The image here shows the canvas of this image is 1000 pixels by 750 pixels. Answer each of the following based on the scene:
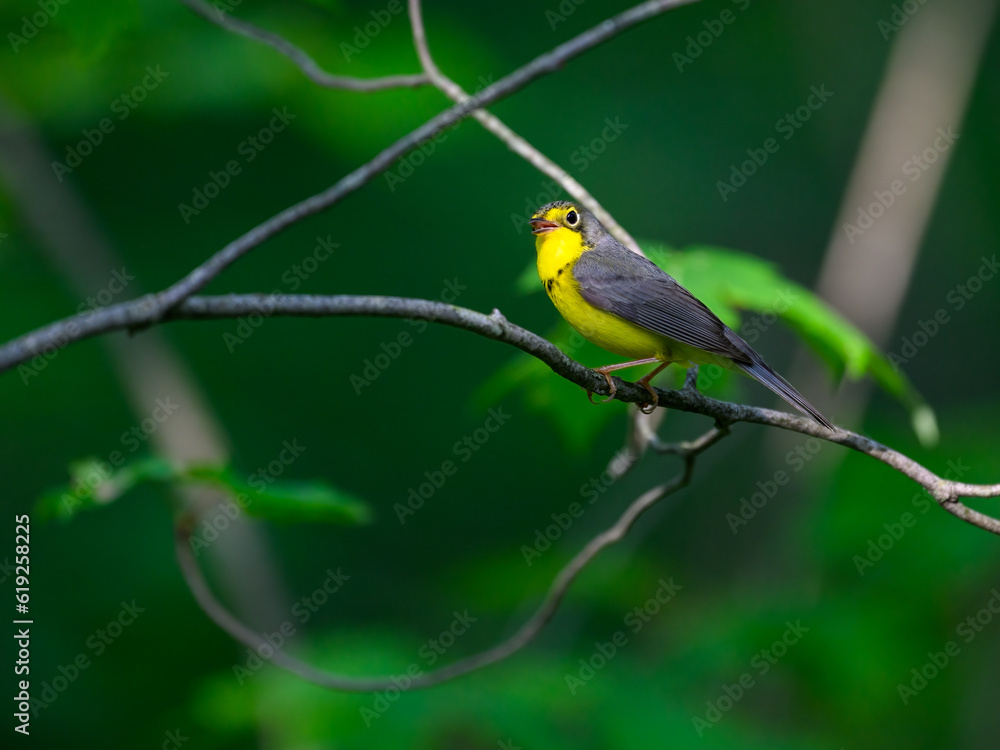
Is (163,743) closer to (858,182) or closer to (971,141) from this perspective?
(858,182)

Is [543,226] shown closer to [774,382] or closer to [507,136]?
[507,136]

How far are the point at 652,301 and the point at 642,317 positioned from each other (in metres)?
0.20

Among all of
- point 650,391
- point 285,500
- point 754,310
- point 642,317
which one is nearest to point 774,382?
point 754,310

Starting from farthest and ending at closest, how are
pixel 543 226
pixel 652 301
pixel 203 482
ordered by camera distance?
pixel 543 226 < pixel 652 301 < pixel 203 482

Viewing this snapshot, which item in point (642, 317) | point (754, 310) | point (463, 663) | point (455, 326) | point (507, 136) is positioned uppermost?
point (507, 136)

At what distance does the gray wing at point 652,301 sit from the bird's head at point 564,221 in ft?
0.64

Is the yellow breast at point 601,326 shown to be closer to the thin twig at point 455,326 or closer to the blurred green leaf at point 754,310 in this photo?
the blurred green leaf at point 754,310

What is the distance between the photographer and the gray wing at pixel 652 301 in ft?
12.1

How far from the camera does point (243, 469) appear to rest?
8.84 m

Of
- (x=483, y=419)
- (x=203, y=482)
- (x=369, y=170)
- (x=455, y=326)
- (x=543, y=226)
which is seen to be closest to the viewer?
(x=455, y=326)

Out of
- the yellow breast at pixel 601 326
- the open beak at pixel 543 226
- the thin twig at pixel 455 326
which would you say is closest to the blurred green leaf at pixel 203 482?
the thin twig at pixel 455 326

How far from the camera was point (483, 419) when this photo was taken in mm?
10328

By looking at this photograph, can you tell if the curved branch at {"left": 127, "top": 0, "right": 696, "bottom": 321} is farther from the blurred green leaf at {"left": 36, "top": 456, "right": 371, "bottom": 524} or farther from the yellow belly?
the yellow belly

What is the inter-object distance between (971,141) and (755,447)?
162 inches
